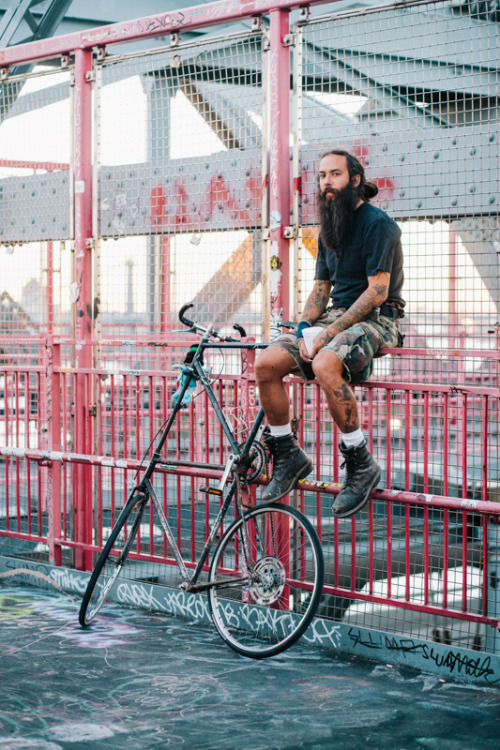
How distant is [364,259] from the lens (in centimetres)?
489

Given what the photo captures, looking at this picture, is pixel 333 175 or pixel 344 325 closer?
pixel 344 325

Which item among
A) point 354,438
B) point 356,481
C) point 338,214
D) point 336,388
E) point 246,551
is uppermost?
point 338,214

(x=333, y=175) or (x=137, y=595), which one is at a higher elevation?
(x=333, y=175)

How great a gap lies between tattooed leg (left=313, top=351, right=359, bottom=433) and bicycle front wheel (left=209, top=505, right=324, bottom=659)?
61cm

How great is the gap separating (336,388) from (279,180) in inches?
69.1

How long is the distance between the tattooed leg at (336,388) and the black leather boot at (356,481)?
5.8 inches

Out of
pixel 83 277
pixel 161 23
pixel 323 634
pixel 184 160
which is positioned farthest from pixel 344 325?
pixel 161 23

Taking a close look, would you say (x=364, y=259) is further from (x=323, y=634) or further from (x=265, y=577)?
(x=323, y=634)

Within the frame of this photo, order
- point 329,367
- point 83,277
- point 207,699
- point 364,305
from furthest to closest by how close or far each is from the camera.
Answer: point 83,277, point 364,305, point 329,367, point 207,699

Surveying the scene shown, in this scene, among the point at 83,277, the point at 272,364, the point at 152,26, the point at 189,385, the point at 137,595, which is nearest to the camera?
the point at 272,364

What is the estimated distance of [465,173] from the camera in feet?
16.5

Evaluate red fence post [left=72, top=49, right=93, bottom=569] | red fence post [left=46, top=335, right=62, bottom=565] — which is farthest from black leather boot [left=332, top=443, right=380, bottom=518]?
red fence post [left=46, top=335, right=62, bottom=565]

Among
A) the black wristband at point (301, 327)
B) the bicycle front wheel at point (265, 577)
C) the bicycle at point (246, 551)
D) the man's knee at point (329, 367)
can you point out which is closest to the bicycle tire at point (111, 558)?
the bicycle at point (246, 551)

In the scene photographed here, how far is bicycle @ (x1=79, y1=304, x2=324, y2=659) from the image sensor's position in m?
4.85
